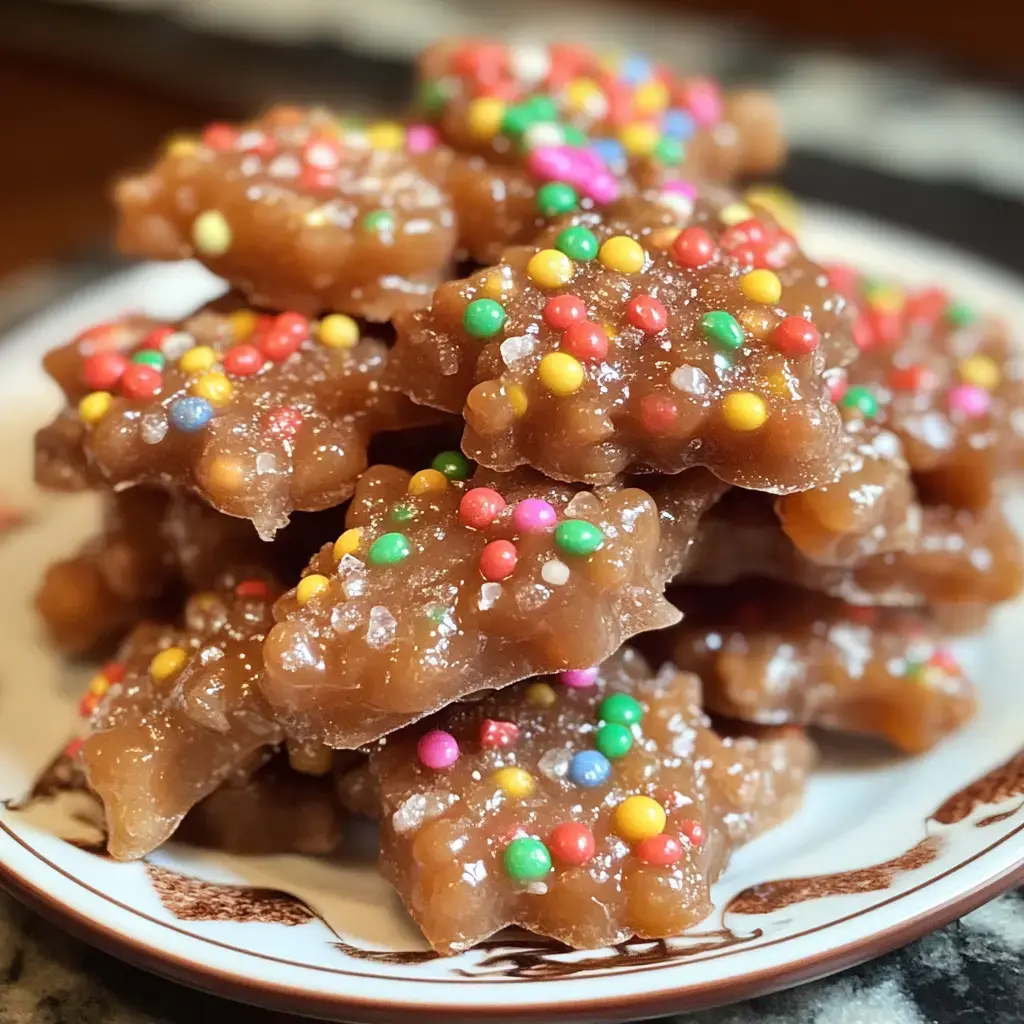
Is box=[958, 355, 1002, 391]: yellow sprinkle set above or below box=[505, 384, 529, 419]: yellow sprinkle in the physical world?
below

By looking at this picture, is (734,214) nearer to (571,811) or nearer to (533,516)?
(533,516)

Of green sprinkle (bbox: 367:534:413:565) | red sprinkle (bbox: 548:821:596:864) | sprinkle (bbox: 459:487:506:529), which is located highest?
sprinkle (bbox: 459:487:506:529)

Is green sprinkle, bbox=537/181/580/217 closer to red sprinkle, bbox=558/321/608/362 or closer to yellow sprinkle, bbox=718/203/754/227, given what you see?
yellow sprinkle, bbox=718/203/754/227

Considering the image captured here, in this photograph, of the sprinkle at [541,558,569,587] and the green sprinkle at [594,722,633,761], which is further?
the green sprinkle at [594,722,633,761]

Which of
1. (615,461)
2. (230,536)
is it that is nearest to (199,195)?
(230,536)

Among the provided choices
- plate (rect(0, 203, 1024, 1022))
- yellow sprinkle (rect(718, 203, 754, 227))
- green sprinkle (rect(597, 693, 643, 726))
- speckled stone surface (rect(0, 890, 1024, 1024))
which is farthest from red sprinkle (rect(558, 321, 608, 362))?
speckled stone surface (rect(0, 890, 1024, 1024))

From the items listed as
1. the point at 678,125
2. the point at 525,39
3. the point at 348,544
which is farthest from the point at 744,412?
the point at 525,39
